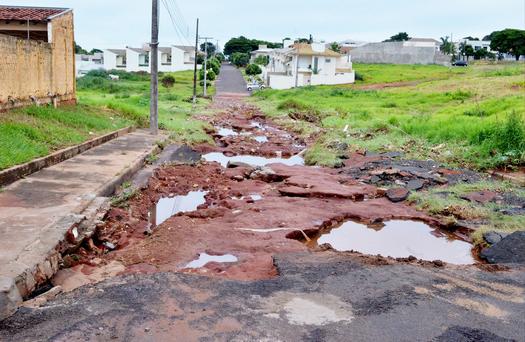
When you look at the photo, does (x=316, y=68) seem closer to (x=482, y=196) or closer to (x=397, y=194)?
(x=397, y=194)

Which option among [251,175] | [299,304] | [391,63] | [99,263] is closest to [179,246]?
[99,263]

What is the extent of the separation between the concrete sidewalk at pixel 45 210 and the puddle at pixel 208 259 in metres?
1.56

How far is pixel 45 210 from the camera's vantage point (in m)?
7.20

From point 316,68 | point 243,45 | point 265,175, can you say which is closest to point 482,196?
point 265,175

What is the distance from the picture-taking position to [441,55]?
273 feet

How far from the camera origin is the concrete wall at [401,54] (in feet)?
271

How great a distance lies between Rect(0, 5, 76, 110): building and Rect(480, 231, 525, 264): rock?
10961 millimetres

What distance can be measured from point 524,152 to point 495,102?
10.2m

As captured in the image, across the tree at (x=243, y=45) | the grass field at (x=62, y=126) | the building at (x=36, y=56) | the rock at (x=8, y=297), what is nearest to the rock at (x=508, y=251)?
the rock at (x=8, y=297)

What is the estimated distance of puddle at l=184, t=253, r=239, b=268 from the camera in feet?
21.0

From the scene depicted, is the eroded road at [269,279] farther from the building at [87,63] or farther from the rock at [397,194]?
the building at [87,63]

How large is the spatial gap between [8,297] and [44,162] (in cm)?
624

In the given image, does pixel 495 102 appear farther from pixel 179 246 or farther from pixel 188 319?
pixel 188 319

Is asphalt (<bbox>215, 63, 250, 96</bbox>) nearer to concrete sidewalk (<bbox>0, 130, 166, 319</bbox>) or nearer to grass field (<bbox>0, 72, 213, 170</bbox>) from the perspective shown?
grass field (<bbox>0, 72, 213, 170</bbox>)
